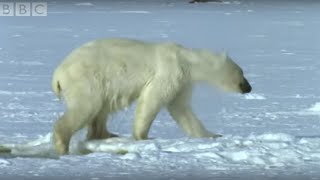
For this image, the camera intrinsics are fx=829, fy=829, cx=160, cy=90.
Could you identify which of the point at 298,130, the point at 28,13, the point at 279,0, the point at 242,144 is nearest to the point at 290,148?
the point at 242,144

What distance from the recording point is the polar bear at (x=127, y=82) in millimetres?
7074

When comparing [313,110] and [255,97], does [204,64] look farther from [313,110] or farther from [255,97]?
[255,97]

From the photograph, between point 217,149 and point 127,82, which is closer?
point 217,149

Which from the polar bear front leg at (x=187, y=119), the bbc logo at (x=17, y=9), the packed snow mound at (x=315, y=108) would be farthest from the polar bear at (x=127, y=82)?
the bbc logo at (x=17, y=9)

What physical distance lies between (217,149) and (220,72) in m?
1.66

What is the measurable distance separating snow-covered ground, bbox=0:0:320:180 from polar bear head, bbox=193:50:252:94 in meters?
0.13

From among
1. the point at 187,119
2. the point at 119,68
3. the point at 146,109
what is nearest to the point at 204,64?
the point at 187,119

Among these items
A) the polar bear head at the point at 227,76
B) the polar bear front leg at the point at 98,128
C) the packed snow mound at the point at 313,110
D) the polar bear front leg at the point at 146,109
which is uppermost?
the polar bear head at the point at 227,76

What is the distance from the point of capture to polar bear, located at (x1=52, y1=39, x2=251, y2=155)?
7074 mm

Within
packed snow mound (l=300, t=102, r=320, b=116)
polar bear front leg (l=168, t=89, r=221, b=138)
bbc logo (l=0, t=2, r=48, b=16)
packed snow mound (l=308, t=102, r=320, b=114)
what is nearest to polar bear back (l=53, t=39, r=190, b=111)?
polar bear front leg (l=168, t=89, r=221, b=138)

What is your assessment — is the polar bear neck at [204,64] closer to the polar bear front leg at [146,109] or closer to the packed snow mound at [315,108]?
the polar bear front leg at [146,109]

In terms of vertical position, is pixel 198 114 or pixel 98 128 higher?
pixel 98 128

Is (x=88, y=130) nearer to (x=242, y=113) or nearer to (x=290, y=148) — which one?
(x=290, y=148)

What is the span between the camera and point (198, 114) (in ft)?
32.2
